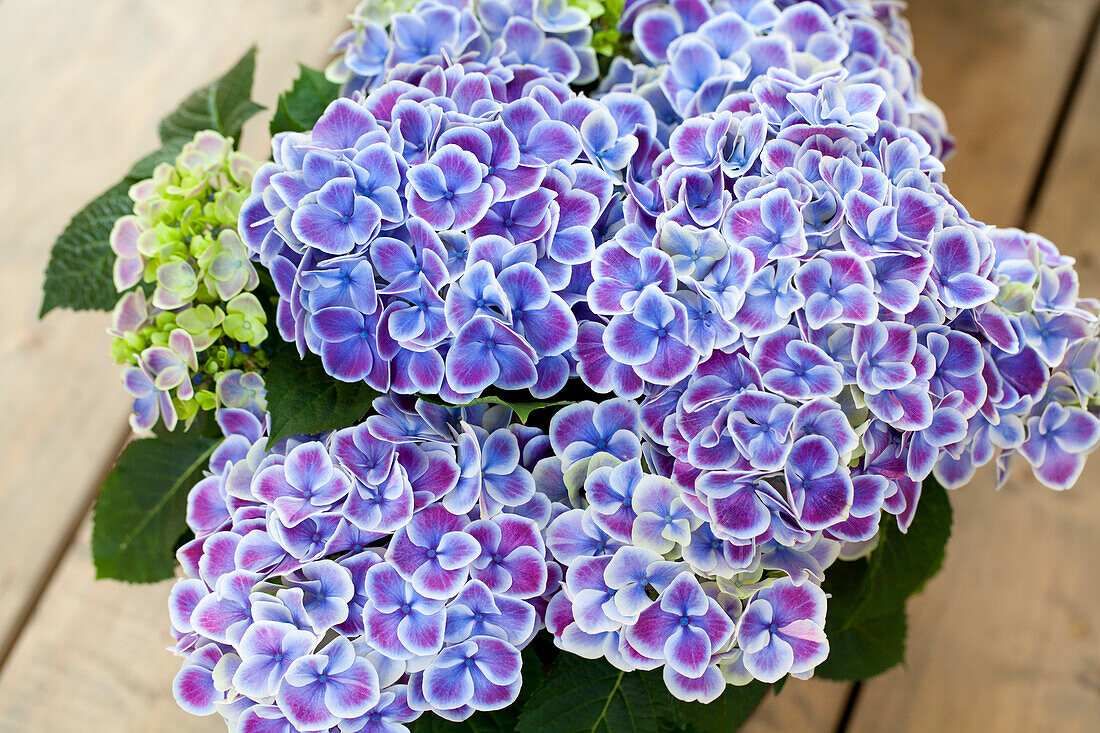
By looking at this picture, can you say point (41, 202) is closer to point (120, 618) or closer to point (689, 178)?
point (120, 618)

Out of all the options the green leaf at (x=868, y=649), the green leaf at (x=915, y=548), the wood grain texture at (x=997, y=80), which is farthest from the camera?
the wood grain texture at (x=997, y=80)

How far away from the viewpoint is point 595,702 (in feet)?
1.58

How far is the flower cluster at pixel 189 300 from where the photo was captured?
18.0 inches

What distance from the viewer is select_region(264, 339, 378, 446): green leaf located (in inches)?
17.6

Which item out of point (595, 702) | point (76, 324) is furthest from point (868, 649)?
point (76, 324)

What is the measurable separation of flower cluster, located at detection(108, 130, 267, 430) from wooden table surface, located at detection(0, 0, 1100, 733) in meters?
0.33

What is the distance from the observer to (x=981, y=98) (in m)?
0.90

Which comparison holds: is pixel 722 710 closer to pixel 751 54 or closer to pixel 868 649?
pixel 868 649

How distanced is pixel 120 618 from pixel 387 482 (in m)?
0.44

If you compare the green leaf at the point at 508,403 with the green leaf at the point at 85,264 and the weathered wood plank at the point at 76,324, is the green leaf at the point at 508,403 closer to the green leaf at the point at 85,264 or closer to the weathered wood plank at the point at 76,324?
the green leaf at the point at 85,264

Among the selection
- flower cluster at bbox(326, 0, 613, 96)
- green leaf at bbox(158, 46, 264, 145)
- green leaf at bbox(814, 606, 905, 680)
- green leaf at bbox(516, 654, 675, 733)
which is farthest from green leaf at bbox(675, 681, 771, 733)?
green leaf at bbox(158, 46, 264, 145)

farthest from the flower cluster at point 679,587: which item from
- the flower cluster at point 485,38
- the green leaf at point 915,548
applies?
the flower cluster at point 485,38

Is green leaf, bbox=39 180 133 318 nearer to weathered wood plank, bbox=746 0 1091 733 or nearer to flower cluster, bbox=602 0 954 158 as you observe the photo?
flower cluster, bbox=602 0 954 158

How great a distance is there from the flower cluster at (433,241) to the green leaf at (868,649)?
1.12 ft
